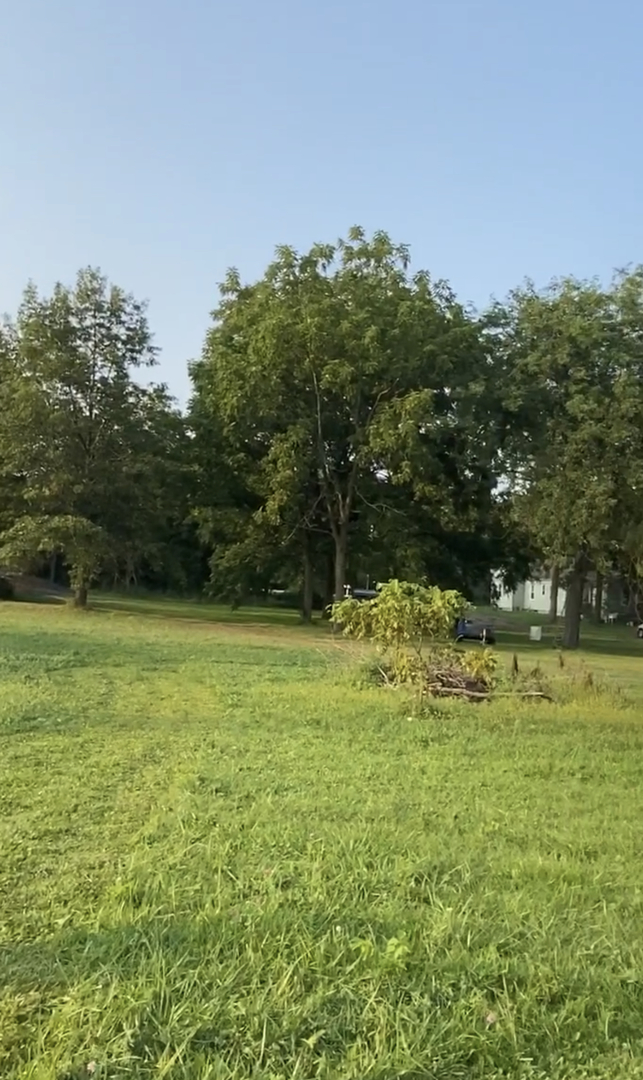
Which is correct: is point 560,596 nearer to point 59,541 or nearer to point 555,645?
point 555,645

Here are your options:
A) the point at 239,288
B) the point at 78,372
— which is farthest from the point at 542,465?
the point at 78,372

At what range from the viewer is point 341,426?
2995cm

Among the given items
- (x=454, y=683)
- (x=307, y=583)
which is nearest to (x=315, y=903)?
(x=454, y=683)

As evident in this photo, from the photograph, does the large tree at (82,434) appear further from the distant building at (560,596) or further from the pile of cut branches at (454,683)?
the pile of cut branches at (454,683)

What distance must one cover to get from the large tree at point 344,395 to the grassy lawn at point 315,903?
64.4 ft

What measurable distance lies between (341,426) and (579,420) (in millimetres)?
7001

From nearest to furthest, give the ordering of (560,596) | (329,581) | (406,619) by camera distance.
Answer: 1. (406,619)
2. (329,581)
3. (560,596)

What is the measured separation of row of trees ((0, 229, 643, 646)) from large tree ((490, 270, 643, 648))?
0.19 feet

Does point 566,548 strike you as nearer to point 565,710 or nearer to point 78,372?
point 78,372

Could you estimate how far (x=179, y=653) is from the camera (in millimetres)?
16625

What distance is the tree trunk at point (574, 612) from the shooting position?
29.2 m

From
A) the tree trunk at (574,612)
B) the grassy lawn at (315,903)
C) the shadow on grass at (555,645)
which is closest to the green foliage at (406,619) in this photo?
the grassy lawn at (315,903)

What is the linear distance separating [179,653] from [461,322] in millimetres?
16309

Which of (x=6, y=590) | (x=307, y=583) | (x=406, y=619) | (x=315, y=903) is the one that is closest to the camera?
(x=315, y=903)
